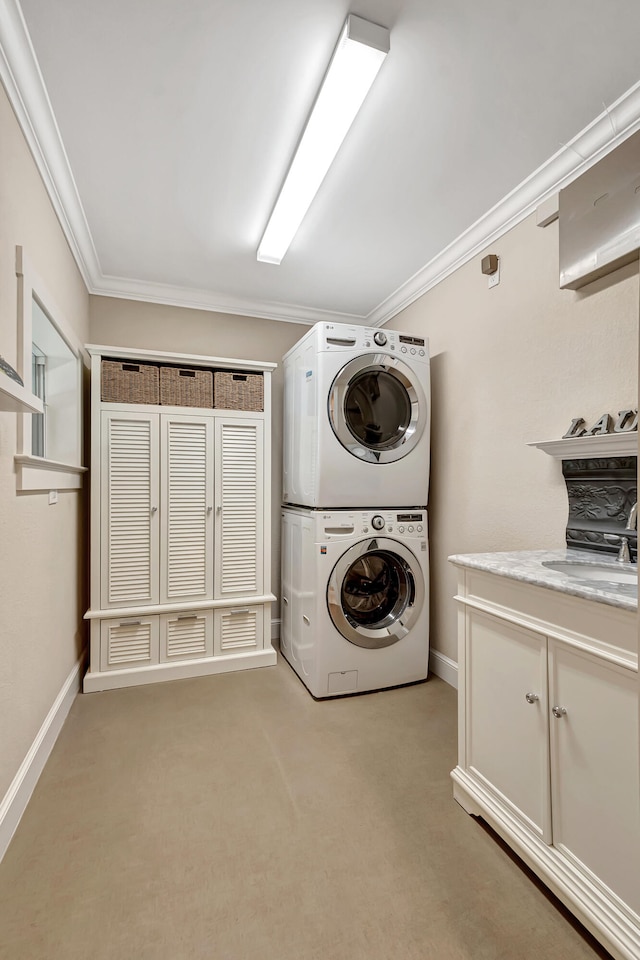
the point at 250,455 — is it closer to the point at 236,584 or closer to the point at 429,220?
the point at 236,584

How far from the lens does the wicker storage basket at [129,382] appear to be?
8.98 ft

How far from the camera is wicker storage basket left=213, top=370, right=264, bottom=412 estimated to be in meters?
2.97

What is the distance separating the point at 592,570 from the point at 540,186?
5.52ft

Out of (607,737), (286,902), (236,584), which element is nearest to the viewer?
(607,737)

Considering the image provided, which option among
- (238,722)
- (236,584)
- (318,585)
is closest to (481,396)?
(318,585)

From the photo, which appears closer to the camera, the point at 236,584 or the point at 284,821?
the point at 284,821

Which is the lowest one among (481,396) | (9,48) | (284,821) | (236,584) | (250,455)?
(284,821)

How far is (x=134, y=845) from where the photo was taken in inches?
60.2

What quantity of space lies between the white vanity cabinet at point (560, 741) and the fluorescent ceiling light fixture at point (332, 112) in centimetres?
165

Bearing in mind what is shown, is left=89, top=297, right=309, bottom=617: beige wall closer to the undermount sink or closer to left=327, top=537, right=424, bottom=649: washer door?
left=327, top=537, right=424, bottom=649: washer door

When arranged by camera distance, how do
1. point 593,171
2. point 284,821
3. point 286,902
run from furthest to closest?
point 284,821 → point 286,902 → point 593,171

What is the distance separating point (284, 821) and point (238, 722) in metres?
0.74

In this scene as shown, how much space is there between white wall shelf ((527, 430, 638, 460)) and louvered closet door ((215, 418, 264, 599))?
1.77 meters

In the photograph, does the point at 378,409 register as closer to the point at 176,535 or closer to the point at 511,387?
the point at 511,387
